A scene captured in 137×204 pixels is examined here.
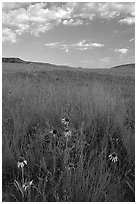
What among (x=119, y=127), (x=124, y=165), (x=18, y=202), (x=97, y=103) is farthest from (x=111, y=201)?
(x=97, y=103)

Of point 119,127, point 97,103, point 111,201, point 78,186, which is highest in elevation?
point 97,103

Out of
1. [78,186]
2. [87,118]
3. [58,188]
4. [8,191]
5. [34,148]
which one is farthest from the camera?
[87,118]

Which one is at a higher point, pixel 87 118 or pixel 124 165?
pixel 87 118

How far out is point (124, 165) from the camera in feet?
8.39

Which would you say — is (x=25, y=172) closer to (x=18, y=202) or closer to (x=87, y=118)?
(x=18, y=202)

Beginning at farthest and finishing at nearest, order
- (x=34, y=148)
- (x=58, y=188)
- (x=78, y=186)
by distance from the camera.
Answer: (x=34, y=148), (x=58, y=188), (x=78, y=186)

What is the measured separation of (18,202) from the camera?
1.93 metres

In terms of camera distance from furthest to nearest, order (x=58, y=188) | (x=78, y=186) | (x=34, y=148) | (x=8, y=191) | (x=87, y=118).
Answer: (x=87, y=118) → (x=34, y=148) → (x=8, y=191) → (x=58, y=188) → (x=78, y=186)

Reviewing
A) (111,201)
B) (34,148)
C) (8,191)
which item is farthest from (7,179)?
(111,201)

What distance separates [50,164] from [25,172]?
250 mm

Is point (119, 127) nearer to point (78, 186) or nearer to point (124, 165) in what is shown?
point (124, 165)

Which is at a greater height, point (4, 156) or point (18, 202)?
point (4, 156)

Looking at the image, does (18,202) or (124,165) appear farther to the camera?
(124,165)

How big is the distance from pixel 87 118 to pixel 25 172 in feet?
4.76
